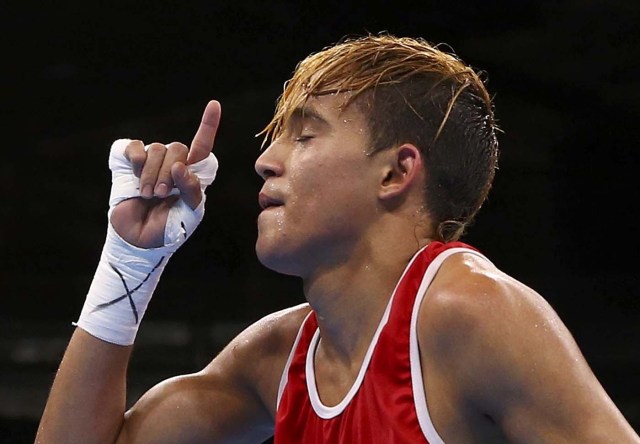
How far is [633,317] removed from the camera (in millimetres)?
3340

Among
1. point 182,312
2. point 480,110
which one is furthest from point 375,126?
point 182,312

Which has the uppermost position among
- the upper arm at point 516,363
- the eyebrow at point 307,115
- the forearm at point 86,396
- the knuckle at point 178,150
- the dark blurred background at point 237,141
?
the eyebrow at point 307,115

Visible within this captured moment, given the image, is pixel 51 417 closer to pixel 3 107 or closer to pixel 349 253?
pixel 349 253

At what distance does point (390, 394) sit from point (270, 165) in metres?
0.39

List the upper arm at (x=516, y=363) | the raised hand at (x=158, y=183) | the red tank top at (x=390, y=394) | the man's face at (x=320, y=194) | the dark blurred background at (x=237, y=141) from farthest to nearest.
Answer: the dark blurred background at (x=237, y=141) < the raised hand at (x=158, y=183) < the man's face at (x=320, y=194) < the red tank top at (x=390, y=394) < the upper arm at (x=516, y=363)

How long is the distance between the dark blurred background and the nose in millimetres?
1845

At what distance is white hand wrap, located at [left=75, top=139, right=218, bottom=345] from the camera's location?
1.65 meters

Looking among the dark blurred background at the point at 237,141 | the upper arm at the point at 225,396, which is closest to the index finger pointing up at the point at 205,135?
the upper arm at the point at 225,396

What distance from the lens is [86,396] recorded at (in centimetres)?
166

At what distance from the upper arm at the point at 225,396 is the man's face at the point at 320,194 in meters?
0.24

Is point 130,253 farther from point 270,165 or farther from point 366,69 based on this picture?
point 366,69

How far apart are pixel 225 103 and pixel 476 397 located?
2410 mm

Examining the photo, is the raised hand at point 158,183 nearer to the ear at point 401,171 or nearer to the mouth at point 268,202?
the mouth at point 268,202

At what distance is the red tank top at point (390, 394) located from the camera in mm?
1368
